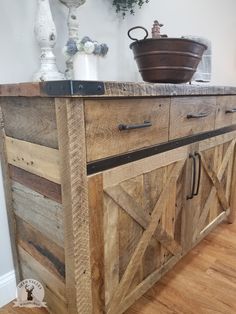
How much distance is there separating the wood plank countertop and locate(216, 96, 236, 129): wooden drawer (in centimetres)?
40

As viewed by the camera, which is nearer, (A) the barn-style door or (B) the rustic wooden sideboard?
(B) the rustic wooden sideboard

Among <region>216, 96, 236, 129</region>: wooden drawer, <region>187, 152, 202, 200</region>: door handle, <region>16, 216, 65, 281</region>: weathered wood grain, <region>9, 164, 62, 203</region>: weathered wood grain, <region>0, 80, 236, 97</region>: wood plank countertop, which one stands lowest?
<region>16, 216, 65, 281</region>: weathered wood grain

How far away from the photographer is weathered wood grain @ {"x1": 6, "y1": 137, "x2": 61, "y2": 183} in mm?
756

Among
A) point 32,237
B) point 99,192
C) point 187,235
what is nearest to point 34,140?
point 99,192

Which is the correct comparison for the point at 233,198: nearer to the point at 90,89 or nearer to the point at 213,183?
the point at 213,183

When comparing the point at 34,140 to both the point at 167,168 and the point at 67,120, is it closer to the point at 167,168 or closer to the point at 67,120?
the point at 67,120

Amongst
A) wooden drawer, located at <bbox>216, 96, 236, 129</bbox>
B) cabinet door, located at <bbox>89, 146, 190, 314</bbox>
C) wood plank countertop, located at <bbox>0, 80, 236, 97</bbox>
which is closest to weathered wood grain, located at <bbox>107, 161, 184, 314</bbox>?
cabinet door, located at <bbox>89, 146, 190, 314</bbox>

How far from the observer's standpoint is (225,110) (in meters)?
1.36

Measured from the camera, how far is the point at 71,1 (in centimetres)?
105

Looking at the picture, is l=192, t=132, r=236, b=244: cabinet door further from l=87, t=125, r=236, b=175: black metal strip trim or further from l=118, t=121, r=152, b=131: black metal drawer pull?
l=118, t=121, r=152, b=131: black metal drawer pull

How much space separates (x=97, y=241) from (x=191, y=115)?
0.65 metres

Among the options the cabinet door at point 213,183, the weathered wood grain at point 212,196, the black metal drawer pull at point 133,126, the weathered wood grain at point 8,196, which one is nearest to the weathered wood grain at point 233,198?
the cabinet door at point 213,183

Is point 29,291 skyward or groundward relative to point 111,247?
groundward

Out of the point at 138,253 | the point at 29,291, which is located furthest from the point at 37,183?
the point at 29,291
